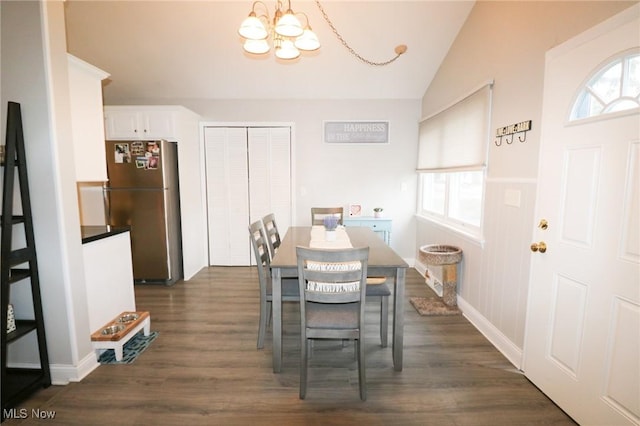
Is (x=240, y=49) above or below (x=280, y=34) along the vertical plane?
above

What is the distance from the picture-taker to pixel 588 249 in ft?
5.18

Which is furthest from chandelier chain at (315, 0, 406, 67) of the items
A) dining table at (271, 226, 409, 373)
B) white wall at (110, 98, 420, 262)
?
dining table at (271, 226, 409, 373)

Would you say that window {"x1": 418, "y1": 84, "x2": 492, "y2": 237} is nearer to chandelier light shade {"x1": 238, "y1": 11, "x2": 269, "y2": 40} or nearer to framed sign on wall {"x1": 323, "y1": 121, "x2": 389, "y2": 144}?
framed sign on wall {"x1": 323, "y1": 121, "x2": 389, "y2": 144}

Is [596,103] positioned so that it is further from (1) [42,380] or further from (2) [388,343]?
(1) [42,380]

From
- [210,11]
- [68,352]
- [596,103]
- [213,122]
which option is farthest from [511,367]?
[213,122]

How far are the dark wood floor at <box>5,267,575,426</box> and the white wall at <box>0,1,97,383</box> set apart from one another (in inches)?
12.8

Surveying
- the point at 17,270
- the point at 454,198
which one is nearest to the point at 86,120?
the point at 17,270

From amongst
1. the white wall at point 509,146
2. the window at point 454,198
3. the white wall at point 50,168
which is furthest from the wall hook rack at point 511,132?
the white wall at point 50,168

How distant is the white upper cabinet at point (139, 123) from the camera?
145 inches

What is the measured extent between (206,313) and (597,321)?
2986mm

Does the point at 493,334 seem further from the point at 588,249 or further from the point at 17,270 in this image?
the point at 17,270

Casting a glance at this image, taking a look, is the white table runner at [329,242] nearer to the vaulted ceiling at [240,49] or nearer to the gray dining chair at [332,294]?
the gray dining chair at [332,294]

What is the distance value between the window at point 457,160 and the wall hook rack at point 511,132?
166 mm

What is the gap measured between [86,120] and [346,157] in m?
3.06
